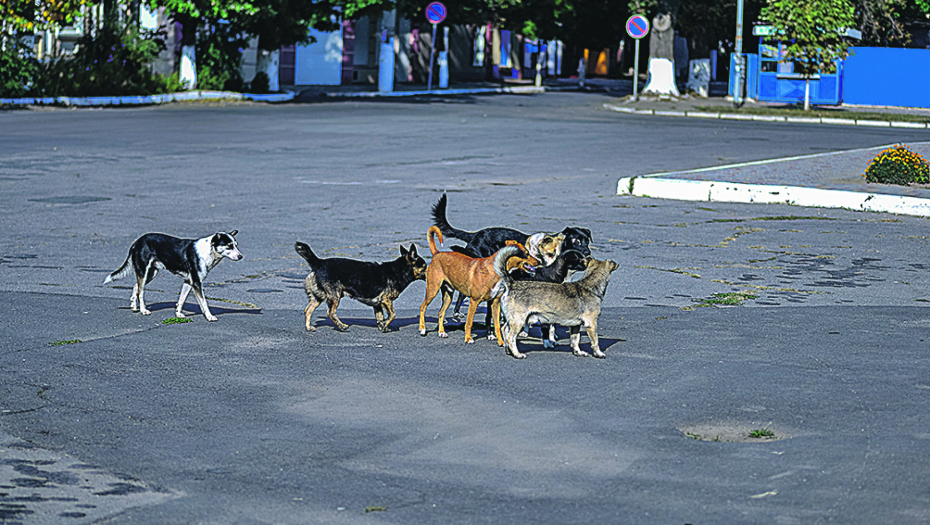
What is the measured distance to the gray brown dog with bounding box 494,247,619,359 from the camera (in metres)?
7.00

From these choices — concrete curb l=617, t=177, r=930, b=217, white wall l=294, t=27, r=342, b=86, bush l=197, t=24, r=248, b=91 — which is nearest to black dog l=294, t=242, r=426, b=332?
concrete curb l=617, t=177, r=930, b=217

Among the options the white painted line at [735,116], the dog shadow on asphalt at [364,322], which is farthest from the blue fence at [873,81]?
the dog shadow on asphalt at [364,322]

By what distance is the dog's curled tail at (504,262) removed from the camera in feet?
23.3

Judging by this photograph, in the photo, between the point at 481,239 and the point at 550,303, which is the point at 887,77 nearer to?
the point at 481,239

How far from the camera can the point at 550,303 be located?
6988 mm

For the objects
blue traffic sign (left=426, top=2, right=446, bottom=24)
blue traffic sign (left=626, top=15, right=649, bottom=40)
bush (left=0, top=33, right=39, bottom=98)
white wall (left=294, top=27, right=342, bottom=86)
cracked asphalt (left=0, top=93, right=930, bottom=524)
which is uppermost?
blue traffic sign (left=426, top=2, right=446, bottom=24)

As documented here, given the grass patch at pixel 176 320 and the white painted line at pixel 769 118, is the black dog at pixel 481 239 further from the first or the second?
the white painted line at pixel 769 118

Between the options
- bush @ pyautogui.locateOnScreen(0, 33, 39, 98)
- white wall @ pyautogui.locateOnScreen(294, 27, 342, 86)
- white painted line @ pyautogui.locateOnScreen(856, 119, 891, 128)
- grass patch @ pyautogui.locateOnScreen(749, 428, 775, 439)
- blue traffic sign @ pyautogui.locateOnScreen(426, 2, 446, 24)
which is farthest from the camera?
white wall @ pyautogui.locateOnScreen(294, 27, 342, 86)

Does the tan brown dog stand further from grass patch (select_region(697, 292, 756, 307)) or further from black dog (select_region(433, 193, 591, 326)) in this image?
grass patch (select_region(697, 292, 756, 307))

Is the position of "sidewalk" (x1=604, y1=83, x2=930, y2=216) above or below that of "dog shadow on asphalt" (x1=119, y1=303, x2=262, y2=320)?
above

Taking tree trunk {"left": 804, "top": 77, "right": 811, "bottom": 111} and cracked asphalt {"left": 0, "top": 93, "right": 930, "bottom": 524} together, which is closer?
cracked asphalt {"left": 0, "top": 93, "right": 930, "bottom": 524}

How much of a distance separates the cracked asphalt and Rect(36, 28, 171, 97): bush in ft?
61.9

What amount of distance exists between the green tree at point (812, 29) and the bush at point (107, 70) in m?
19.1

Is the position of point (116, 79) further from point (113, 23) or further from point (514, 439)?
point (514, 439)
